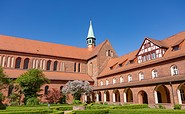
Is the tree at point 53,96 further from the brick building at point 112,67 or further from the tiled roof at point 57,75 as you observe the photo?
the tiled roof at point 57,75

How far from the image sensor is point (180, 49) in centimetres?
2338

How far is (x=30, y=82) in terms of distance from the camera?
95.2ft

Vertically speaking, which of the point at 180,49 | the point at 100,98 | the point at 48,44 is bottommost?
the point at 100,98

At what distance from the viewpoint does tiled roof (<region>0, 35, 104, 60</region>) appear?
37469 mm

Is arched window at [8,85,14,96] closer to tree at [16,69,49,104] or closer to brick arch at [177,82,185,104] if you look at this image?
tree at [16,69,49,104]

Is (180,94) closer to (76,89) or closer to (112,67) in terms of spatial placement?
(76,89)

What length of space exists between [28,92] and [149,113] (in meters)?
22.3

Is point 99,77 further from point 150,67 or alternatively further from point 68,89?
point 150,67

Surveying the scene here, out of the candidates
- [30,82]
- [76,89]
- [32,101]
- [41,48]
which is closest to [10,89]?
[30,82]

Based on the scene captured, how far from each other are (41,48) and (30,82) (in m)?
14.5

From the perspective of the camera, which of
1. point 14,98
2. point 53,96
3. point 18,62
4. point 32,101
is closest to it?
point 32,101

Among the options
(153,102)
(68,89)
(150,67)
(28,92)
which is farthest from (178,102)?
(28,92)

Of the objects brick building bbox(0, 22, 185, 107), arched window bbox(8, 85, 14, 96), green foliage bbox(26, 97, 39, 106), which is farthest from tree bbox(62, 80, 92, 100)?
arched window bbox(8, 85, 14, 96)

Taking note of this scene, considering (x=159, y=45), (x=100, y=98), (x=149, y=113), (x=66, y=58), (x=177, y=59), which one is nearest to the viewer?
(x=149, y=113)
